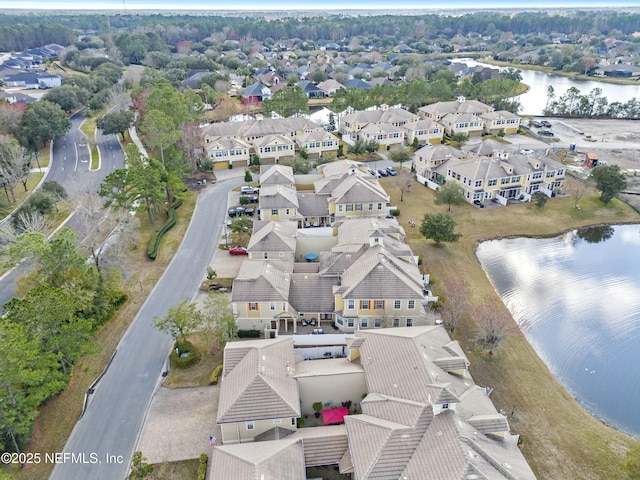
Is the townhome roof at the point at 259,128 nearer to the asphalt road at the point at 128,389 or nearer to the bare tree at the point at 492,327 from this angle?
the asphalt road at the point at 128,389

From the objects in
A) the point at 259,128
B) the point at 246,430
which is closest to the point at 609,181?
the point at 259,128

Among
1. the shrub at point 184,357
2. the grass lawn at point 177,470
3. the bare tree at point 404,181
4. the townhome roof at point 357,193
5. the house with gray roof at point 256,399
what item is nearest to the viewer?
the grass lawn at point 177,470

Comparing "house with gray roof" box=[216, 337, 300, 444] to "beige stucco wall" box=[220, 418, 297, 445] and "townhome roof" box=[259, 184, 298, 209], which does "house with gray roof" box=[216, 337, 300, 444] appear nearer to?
"beige stucco wall" box=[220, 418, 297, 445]

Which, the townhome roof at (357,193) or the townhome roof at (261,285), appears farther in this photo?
the townhome roof at (357,193)

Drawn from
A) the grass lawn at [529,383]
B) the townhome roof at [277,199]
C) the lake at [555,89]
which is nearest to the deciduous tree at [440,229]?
the grass lawn at [529,383]

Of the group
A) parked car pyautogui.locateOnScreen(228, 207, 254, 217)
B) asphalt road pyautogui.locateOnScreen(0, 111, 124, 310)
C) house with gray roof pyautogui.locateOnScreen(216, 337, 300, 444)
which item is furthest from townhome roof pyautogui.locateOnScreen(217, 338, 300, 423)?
asphalt road pyautogui.locateOnScreen(0, 111, 124, 310)

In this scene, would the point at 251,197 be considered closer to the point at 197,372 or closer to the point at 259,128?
the point at 259,128

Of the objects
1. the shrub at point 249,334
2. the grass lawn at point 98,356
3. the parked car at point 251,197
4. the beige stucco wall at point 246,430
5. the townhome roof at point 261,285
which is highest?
the townhome roof at point 261,285
